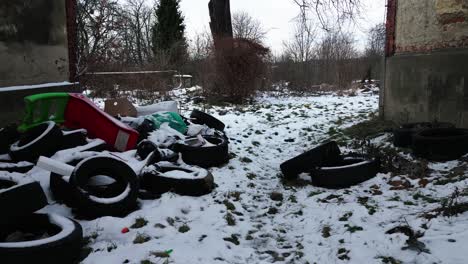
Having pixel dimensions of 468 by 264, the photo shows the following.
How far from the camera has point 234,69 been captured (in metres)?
14.1

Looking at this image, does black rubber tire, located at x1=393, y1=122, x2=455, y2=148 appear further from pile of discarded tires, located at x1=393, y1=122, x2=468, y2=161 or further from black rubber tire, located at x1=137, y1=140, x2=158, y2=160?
black rubber tire, located at x1=137, y1=140, x2=158, y2=160

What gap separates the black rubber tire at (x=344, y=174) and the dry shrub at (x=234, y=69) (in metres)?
9.09

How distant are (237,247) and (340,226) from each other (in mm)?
1159

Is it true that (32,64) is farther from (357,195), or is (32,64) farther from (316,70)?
(316,70)

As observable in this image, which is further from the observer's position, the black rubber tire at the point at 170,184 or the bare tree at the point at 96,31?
the bare tree at the point at 96,31

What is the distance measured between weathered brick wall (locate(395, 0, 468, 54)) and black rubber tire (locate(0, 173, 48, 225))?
23.9 feet

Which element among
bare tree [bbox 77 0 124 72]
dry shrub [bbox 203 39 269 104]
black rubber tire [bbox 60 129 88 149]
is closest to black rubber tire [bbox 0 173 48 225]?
black rubber tire [bbox 60 129 88 149]

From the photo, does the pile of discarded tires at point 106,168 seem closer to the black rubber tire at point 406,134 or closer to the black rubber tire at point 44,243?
the black rubber tire at point 44,243

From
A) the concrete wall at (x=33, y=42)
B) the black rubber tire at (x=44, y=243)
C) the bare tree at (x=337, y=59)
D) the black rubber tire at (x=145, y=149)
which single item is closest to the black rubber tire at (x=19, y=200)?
the black rubber tire at (x=44, y=243)

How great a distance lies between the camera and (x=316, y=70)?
22.8 metres

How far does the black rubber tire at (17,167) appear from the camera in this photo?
15.0 ft

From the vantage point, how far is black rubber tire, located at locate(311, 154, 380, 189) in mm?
5207

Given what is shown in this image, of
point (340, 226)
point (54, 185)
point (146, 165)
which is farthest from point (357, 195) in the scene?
point (54, 185)

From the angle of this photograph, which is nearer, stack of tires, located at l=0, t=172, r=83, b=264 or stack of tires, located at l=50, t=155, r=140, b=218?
stack of tires, located at l=0, t=172, r=83, b=264
